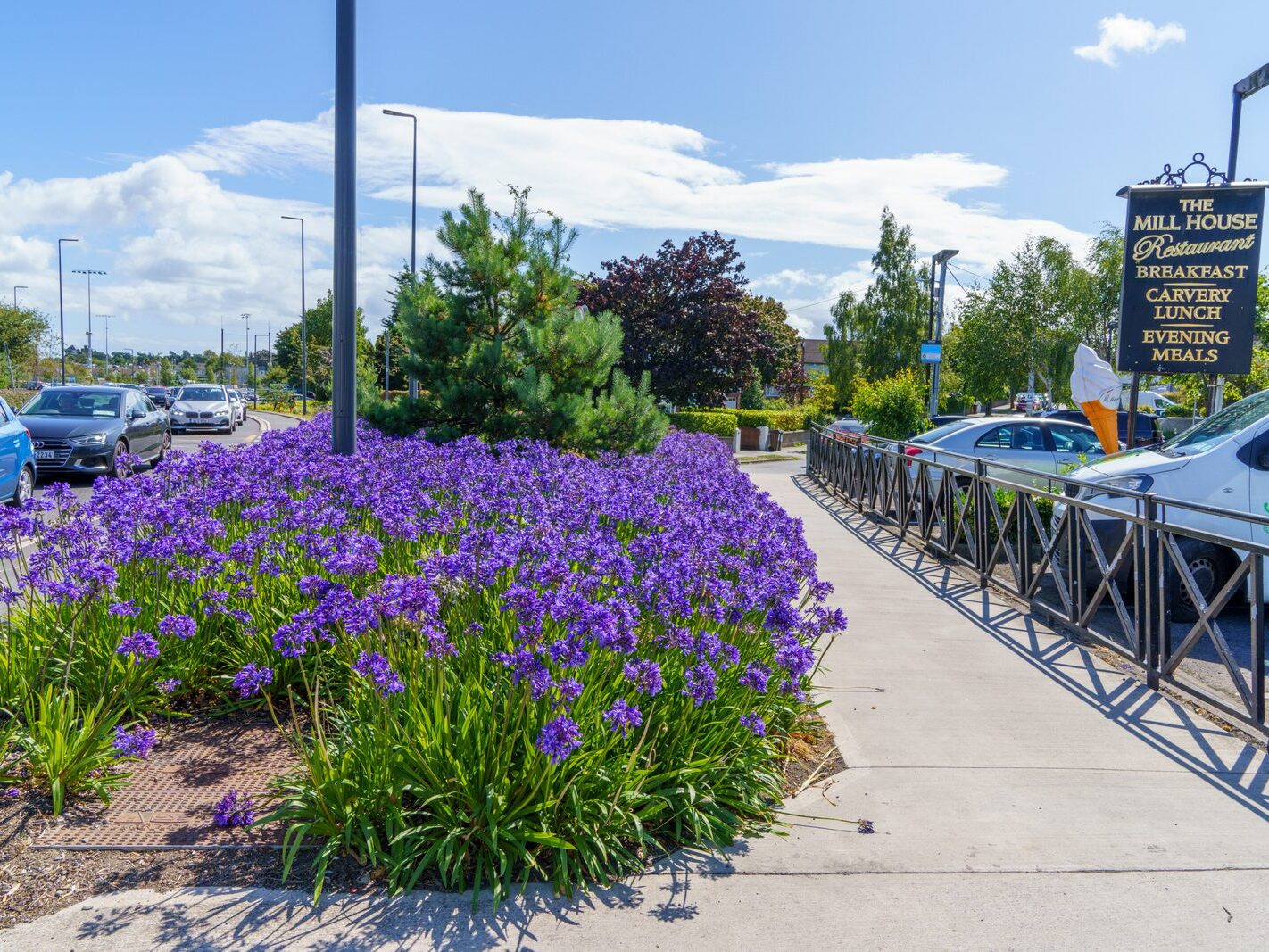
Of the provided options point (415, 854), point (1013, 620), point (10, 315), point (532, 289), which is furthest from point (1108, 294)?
point (10, 315)

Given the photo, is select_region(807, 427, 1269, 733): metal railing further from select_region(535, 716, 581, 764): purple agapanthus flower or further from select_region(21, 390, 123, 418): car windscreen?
select_region(21, 390, 123, 418): car windscreen

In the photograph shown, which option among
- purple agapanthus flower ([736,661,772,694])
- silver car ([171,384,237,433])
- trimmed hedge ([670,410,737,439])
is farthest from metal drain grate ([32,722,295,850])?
silver car ([171,384,237,433])

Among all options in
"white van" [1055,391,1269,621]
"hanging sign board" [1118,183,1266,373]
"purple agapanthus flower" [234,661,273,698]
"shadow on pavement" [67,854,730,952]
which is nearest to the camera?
"shadow on pavement" [67,854,730,952]

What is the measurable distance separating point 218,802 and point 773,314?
47921 mm

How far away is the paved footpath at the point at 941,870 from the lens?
294cm

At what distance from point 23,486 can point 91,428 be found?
12.3 feet

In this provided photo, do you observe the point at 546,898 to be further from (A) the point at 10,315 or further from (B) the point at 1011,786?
(A) the point at 10,315

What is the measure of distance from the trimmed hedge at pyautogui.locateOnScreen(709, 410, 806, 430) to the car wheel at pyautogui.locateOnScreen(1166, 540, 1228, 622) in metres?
25.8

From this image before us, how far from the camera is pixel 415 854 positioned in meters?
3.24

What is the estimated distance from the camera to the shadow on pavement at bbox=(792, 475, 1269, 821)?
4336 millimetres

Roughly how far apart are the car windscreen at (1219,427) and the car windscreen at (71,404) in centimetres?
1539

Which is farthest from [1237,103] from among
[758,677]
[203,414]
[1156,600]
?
[203,414]

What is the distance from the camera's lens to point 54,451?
49.1ft

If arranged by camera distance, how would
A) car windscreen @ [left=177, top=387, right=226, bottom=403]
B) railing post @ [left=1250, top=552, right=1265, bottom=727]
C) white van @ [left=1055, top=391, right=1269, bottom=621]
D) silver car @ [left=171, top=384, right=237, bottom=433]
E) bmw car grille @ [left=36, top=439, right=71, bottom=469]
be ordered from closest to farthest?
1. railing post @ [left=1250, top=552, right=1265, bottom=727]
2. white van @ [left=1055, top=391, right=1269, bottom=621]
3. bmw car grille @ [left=36, top=439, right=71, bottom=469]
4. silver car @ [left=171, top=384, right=237, bottom=433]
5. car windscreen @ [left=177, top=387, right=226, bottom=403]
